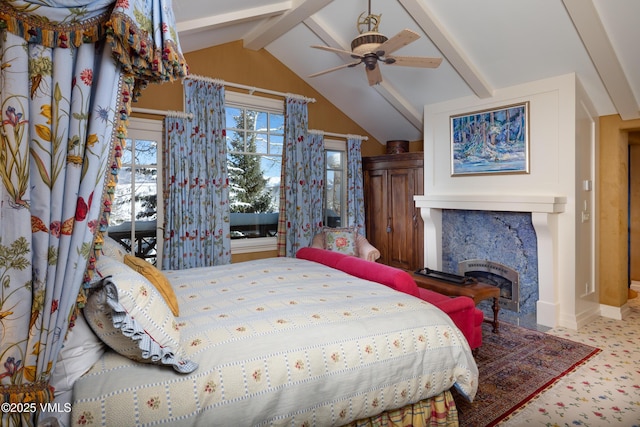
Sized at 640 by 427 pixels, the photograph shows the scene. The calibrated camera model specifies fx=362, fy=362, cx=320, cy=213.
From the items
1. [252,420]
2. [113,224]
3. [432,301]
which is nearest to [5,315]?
[252,420]

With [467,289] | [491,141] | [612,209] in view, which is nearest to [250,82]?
[491,141]

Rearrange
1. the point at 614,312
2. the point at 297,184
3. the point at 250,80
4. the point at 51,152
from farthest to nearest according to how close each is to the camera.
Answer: the point at 297,184
the point at 250,80
the point at 614,312
the point at 51,152

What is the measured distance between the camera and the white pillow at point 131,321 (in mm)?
1290

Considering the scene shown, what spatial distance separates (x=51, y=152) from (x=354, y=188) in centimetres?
460

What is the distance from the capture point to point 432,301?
2.64 meters

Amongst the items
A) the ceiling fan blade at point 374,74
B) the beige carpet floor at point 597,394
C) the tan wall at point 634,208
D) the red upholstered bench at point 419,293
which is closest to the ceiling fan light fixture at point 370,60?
the ceiling fan blade at point 374,74

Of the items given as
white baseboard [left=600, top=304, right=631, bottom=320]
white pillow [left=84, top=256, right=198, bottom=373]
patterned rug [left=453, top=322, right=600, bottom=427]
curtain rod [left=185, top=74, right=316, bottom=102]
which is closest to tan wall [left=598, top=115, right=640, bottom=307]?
white baseboard [left=600, top=304, right=631, bottom=320]

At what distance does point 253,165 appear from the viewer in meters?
4.71

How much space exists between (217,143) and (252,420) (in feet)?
10.9

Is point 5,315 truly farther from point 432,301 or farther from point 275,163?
point 275,163

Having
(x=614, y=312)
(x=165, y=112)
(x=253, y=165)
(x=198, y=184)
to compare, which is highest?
(x=165, y=112)

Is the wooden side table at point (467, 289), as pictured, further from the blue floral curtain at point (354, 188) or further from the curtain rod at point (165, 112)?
the curtain rod at point (165, 112)

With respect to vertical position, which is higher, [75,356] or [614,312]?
[75,356]

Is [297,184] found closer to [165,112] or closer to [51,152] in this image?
[165,112]
